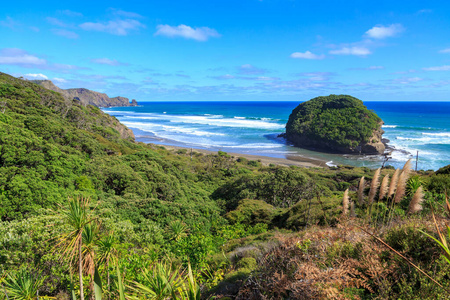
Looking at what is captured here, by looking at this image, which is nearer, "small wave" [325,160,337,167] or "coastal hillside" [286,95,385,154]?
"small wave" [325,160,337,167]

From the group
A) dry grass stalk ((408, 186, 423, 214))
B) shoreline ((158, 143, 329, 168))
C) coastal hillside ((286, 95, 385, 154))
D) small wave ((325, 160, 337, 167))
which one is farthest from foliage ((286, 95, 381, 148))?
dry grass stalk ((408, 186, 423, 214))

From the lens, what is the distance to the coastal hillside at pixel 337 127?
187ft

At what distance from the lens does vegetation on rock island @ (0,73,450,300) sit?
349 cm

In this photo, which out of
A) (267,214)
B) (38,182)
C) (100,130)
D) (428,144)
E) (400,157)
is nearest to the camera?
(38,182)

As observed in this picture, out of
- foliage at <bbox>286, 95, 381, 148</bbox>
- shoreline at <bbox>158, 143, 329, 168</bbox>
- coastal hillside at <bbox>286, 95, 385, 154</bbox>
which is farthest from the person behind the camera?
foliage at <bbox>286, 95, 381, 148</bbox>

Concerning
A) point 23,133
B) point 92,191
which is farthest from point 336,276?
point 23,133

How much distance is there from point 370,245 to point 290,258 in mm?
1236

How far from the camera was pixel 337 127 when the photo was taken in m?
63.4

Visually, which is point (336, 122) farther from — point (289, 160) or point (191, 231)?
point (191, 231)

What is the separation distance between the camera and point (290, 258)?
4.12 meters

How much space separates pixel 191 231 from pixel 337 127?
2366 inches

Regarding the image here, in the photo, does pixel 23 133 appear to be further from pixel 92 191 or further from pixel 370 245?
pixel 370 245

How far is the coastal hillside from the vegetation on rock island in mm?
34009

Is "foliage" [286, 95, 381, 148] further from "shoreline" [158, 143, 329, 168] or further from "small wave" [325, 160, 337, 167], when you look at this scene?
"shoreline" [158, 143, 329, 168]
